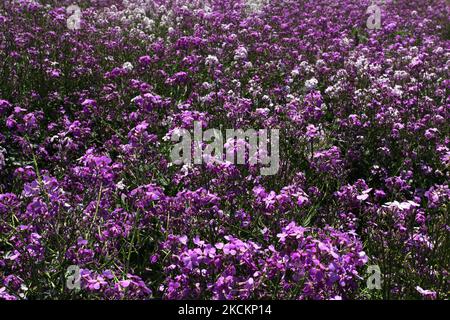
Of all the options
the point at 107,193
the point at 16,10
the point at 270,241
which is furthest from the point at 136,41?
the point at 270,241

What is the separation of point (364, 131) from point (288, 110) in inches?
39.1

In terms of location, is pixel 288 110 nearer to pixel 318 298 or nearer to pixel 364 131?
pixel 364 131

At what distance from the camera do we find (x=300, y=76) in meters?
7.29

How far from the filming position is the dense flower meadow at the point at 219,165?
3045 millimetres

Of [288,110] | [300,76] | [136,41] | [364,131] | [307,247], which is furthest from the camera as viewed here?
[136,41]

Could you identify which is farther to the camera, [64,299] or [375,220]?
[375,220]

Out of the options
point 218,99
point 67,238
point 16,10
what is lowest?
point 67,238

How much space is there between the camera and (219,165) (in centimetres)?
387

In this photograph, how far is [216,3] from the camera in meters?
11.9

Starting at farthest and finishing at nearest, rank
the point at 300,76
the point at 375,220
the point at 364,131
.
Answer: the point at 300,76 → the point at 364,131 → the point at 375,220

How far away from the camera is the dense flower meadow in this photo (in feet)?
9.99

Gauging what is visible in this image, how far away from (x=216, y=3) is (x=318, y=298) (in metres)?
10.1

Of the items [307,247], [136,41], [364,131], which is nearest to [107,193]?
[307,247]

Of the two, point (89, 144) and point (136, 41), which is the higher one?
point (136, 41)
